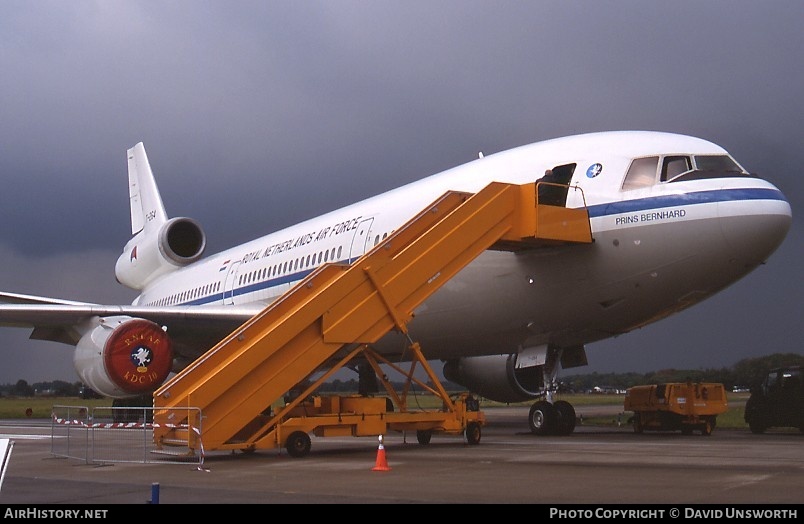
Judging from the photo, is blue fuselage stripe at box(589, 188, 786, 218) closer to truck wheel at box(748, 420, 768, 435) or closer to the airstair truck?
the airstair truck

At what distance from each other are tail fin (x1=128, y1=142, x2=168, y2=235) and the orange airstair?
2125 centimetres

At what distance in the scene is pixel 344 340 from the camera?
13.2 metres

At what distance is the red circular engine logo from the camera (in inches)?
703

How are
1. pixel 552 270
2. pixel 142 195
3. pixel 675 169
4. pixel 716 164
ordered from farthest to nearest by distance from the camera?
1. pixel 142 195
2. pixel 552 270
3. pixel 716 164
4. pixel 675 169

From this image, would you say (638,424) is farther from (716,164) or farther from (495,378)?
(716,164)

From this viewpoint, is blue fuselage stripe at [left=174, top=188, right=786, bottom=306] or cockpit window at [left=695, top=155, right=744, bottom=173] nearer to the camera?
blue fuselage stripe at [left=174, top=188, right=786, bottom=306]

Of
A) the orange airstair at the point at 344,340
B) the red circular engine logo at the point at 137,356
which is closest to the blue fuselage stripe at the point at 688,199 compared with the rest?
the orange airstair at the point at 344,340

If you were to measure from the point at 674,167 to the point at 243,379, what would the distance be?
7.33 metres

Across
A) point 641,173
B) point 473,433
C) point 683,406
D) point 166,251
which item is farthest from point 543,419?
point 166,251

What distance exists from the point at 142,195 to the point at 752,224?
1076 inches

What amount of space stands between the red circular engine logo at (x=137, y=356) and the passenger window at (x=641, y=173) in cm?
941

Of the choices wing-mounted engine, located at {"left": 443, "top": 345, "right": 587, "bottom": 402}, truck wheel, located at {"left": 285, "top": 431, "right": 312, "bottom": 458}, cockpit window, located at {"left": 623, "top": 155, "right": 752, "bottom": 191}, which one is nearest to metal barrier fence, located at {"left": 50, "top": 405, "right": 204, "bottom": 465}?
truck wheel, located at {"left": 285, "top": 431, "right": 312, "bottom": 458}

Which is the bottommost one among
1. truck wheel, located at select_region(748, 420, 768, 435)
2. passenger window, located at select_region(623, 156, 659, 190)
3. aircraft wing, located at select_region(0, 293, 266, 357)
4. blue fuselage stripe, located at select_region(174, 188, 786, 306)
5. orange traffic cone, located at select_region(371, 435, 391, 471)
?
truck wheel, located at select_region(748, 420, 768, 435)

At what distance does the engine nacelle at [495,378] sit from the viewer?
20.2 metres
